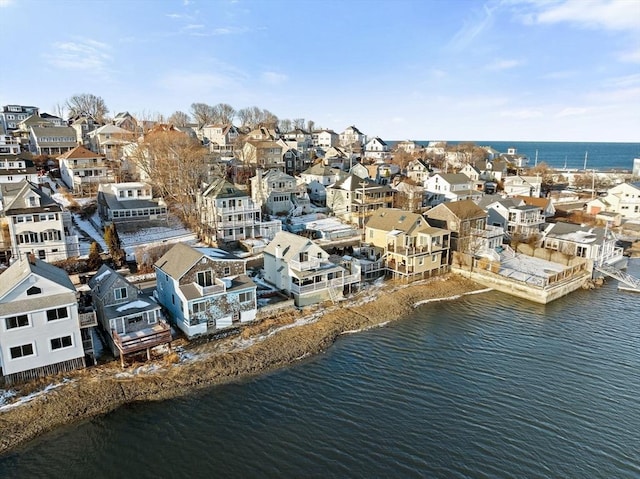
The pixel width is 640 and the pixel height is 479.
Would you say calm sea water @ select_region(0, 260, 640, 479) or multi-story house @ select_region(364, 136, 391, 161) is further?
multi-story house @ select_region(364, 136, 391, 161)

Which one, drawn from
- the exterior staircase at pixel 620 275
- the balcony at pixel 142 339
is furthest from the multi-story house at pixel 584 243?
the balcony at pixel 142 339

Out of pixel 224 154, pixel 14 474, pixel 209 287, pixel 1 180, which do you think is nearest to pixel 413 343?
pixel 209 287

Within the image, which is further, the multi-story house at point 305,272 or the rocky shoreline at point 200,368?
the multi-story house at point 305,272

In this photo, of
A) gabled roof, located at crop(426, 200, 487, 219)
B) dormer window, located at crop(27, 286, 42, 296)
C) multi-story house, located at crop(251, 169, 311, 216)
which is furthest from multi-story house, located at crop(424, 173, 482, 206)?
dormer window, located at crop(27, 286, 42, 296)

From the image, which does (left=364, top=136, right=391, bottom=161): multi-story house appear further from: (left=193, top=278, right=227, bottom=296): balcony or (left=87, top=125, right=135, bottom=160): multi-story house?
(left=193, top=278, right=227, bottom=296): balcony

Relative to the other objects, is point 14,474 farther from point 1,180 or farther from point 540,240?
point 540,240

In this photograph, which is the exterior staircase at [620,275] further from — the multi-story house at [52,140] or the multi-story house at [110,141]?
the multi-story house at [52,140]
